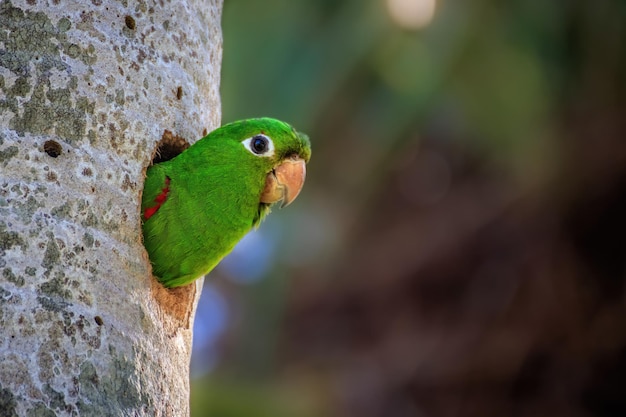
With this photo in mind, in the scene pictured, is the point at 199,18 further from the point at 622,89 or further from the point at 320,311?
the point at 320,311

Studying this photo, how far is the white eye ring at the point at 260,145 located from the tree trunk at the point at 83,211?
359 mm

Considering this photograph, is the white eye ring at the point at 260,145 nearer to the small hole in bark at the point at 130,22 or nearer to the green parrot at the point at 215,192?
the green parrot at the point at 215,192

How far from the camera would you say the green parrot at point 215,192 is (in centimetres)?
332

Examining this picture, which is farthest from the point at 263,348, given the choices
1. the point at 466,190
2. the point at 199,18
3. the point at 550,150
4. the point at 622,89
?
the point at 199,18

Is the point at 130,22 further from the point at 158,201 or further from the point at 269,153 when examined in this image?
the point at 269,153

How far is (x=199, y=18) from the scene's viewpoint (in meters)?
3.58

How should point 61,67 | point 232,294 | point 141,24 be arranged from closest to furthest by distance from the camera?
point 61,67 < point 141,24 < point 232,294

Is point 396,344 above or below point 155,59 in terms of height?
above

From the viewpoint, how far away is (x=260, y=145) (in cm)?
361

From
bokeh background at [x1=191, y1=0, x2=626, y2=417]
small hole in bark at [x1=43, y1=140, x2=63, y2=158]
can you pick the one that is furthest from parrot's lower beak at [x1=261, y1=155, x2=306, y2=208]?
bokeh background at [x1=191, y1=0, x2=626, y2=417]

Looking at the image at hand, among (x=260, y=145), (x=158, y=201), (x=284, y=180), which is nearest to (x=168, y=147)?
(x=158, y=201)

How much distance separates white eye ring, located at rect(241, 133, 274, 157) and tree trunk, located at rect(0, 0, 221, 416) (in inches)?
14.1

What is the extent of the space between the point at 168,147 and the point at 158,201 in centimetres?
24

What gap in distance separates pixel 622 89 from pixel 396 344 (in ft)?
12.7
